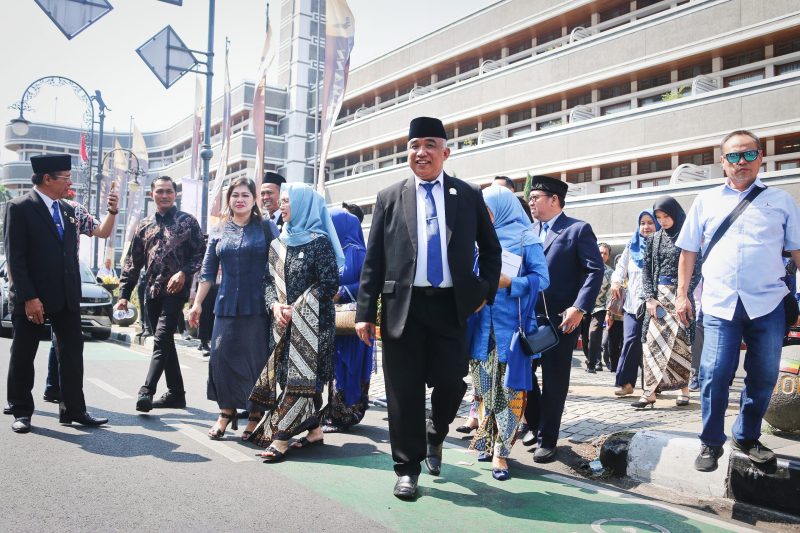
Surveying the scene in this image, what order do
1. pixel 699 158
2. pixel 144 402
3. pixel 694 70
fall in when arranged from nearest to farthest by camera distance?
pixel 144 402
pixel 699 158
pixel 694 70

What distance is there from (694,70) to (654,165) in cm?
341

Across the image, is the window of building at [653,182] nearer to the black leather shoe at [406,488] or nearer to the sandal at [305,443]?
the sandal at [305,443]

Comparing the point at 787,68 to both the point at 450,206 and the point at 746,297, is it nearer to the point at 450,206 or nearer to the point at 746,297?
the point at 746,297

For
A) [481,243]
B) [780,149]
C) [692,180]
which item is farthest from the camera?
[692,180]

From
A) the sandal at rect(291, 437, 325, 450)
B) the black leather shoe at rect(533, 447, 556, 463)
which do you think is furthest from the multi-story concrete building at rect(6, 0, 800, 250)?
the sandal at rect(291, 437, 325, 450)

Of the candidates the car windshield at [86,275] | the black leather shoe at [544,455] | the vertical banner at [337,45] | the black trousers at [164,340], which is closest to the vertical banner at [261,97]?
the vertical banner at [337,45]

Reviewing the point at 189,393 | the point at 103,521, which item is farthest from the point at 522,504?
the point at 189,393

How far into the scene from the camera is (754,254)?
4250mm

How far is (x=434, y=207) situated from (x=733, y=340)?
81.3 inches

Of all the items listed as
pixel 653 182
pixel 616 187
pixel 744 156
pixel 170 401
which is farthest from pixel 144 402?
pixel 616 187

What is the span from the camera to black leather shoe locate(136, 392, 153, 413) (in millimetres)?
6403

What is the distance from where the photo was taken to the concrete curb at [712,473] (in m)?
4.09

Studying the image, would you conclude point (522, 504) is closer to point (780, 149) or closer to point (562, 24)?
point (780, 149)

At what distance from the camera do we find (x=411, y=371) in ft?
14.0
